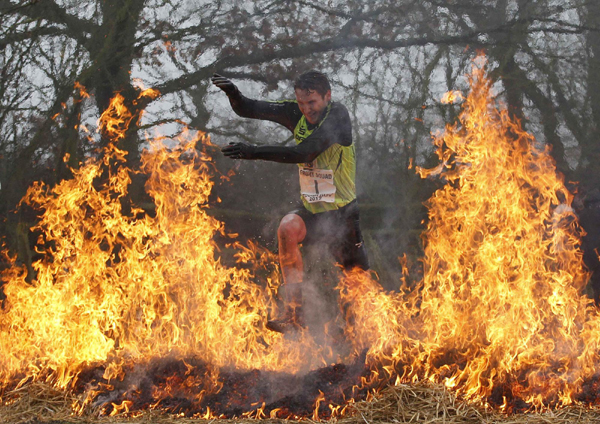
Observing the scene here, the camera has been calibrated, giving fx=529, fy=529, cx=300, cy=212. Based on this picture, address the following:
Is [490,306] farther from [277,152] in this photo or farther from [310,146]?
[277,152]

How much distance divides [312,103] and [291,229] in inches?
42.4

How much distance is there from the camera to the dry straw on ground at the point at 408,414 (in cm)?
343

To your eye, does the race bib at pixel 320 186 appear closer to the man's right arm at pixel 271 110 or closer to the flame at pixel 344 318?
the man's right arm at pixel 271 110

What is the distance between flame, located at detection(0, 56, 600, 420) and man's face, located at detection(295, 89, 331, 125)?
1.40 m

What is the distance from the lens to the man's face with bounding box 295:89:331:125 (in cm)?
444

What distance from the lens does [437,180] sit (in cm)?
701

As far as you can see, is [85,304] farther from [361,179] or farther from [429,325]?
[361,179]

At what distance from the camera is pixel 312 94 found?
4438 millimetres

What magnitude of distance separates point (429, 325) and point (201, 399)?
1.87 m

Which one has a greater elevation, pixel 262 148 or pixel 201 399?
pixel 262 148

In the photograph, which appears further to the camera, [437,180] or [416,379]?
[437,180]

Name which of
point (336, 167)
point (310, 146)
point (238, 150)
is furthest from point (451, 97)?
point (238, 150)

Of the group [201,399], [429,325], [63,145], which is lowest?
[201,399]

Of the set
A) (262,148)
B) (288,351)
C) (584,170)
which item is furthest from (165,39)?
(584,170)
